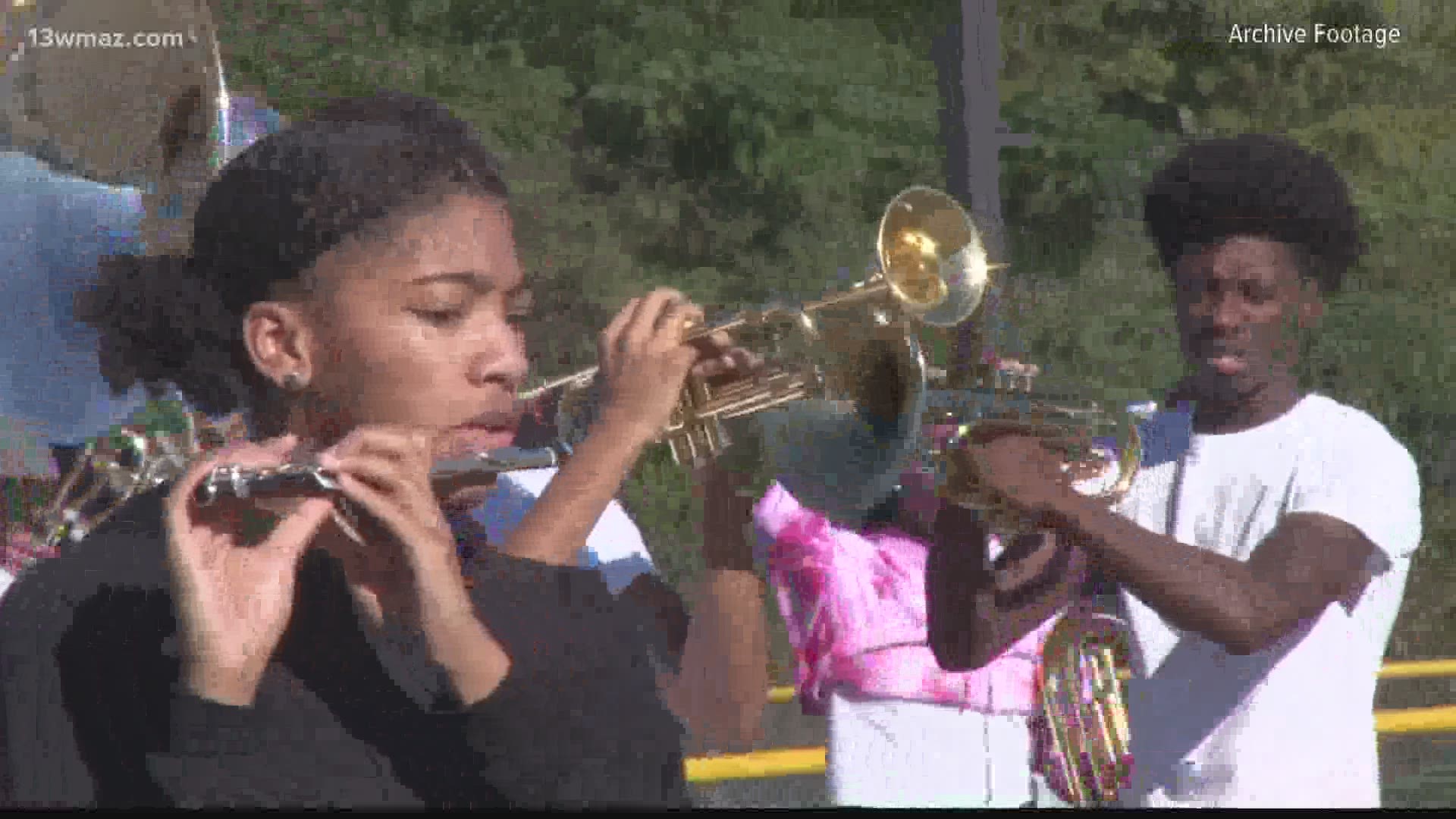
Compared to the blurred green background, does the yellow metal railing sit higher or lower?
lower

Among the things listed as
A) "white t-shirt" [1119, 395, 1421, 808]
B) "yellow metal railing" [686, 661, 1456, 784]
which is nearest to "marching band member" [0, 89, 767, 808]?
"white t-shirt" [1119, 395, 1421, 808]

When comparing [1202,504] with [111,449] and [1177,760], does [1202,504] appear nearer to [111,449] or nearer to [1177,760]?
[1177,760]

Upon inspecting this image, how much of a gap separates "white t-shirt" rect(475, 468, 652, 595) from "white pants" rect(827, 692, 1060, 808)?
499 mm

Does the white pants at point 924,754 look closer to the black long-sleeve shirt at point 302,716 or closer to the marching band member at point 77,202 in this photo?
the marching band member at point 77,202

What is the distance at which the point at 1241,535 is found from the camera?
261cm

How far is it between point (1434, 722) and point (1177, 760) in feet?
5.81

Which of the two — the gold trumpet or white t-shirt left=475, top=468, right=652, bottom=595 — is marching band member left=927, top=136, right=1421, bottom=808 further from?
white t-shirt left=475, top=468, right=652, bottom=595

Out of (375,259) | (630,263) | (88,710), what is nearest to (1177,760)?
(630,263)

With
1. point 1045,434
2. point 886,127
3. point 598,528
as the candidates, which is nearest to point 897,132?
point 886,127

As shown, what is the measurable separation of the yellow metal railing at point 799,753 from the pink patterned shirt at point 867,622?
30 centimetres

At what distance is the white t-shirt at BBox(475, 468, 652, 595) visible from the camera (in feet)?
8.37

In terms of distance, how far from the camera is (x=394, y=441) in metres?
1.66

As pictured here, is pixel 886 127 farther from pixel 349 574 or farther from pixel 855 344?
pixel 349 574

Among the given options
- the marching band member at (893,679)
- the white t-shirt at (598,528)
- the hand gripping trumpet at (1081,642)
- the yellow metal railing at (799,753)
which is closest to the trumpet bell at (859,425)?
the hand gripping trumpet at (1081,642)
